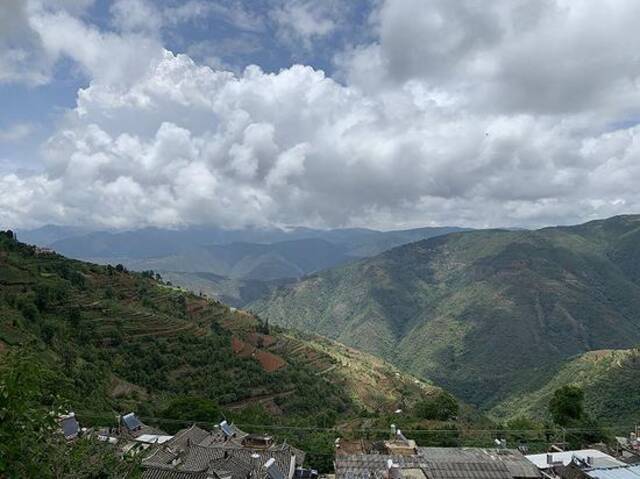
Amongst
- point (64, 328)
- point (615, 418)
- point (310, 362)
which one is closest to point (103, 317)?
point (64, 328)

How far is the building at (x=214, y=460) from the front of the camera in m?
29.9

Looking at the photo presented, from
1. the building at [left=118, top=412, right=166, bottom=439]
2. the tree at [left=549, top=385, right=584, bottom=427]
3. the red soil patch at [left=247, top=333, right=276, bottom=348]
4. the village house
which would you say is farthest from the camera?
the red soil patch at [left=247, top=333, right=276, bottom=348]

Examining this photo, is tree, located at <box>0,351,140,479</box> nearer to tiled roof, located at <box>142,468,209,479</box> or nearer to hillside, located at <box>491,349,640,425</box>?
tiled roof, located at <box>142,468,209,479</box>

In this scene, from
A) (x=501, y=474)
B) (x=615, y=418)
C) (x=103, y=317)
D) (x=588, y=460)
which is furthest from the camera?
(x=615, y=418)

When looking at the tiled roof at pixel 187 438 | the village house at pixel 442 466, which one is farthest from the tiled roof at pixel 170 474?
the tiled roof at pixel 187 438

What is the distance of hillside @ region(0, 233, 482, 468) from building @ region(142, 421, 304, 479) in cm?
836

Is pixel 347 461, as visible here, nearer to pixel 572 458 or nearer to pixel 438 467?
pixel 438 467

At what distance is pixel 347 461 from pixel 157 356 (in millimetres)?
47497

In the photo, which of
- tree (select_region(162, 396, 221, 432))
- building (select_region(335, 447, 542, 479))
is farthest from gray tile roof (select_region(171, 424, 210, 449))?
building (select_region(335, 447, 542, 479))

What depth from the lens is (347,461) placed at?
108 feet

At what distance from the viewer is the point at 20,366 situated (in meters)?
9.05

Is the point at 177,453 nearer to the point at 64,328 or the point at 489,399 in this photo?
the point at 64,328

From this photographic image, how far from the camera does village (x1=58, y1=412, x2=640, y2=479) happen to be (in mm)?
29516

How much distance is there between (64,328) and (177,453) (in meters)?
39.2
